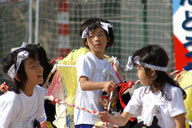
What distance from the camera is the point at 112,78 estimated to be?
3197 mm

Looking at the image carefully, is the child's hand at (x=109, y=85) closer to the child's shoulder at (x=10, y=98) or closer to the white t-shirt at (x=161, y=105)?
the white t-shirt at (x=161, y=105)

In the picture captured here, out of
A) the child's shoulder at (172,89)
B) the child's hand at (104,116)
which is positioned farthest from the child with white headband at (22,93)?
the child's shoulder at (172,89)

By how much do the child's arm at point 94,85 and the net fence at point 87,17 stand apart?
4.51 meters

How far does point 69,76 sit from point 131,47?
4040mm

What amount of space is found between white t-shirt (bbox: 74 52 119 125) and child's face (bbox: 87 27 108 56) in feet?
0.18

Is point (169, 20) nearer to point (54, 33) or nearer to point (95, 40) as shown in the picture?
point (54, 33)

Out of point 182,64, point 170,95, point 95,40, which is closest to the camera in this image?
point 170,95

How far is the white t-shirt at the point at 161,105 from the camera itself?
2542mm

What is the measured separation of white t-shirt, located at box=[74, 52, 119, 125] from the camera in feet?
9.95

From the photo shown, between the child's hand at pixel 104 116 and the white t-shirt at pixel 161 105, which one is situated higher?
the white t-shirt at pixel 161 105

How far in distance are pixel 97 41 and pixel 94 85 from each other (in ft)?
1.32

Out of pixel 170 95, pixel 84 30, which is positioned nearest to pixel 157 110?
pixel 170 95

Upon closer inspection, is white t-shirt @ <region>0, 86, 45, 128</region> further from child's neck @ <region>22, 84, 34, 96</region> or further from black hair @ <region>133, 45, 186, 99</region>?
black hair @ <region>133, 45, 186, 99</region>

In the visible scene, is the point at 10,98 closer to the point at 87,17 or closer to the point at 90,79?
the point at 90,79
